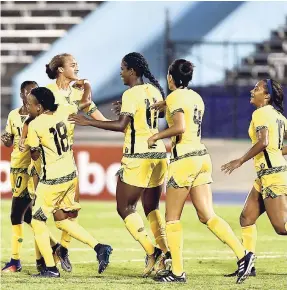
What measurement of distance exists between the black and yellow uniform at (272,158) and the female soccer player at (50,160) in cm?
149

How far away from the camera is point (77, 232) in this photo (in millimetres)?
9109

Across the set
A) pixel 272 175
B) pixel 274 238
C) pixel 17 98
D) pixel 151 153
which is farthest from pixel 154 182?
pixel 17 98

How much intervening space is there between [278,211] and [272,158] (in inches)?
18.3

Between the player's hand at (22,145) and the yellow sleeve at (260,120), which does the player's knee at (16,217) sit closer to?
the player's hand at (22,145)

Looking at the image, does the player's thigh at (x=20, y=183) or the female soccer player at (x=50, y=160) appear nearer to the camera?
the female soccer player at (x=50, y=160)

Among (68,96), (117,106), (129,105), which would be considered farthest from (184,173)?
(68,96)

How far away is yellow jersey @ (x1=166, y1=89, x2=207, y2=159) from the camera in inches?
343

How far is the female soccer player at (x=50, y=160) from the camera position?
8938 millimetres

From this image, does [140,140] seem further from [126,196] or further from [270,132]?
[270,132]

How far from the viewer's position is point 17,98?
76.6ft

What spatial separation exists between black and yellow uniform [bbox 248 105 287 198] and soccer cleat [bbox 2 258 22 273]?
7.98 ft

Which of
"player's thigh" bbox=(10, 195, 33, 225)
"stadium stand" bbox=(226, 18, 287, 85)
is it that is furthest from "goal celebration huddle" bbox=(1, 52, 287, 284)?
"stadium stand" bbox=(226, 18, 287, 85)

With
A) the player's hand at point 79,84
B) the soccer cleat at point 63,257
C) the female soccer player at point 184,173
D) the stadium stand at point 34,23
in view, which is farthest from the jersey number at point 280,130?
the stadium stand at point 34,23

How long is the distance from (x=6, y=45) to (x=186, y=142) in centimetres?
1997
